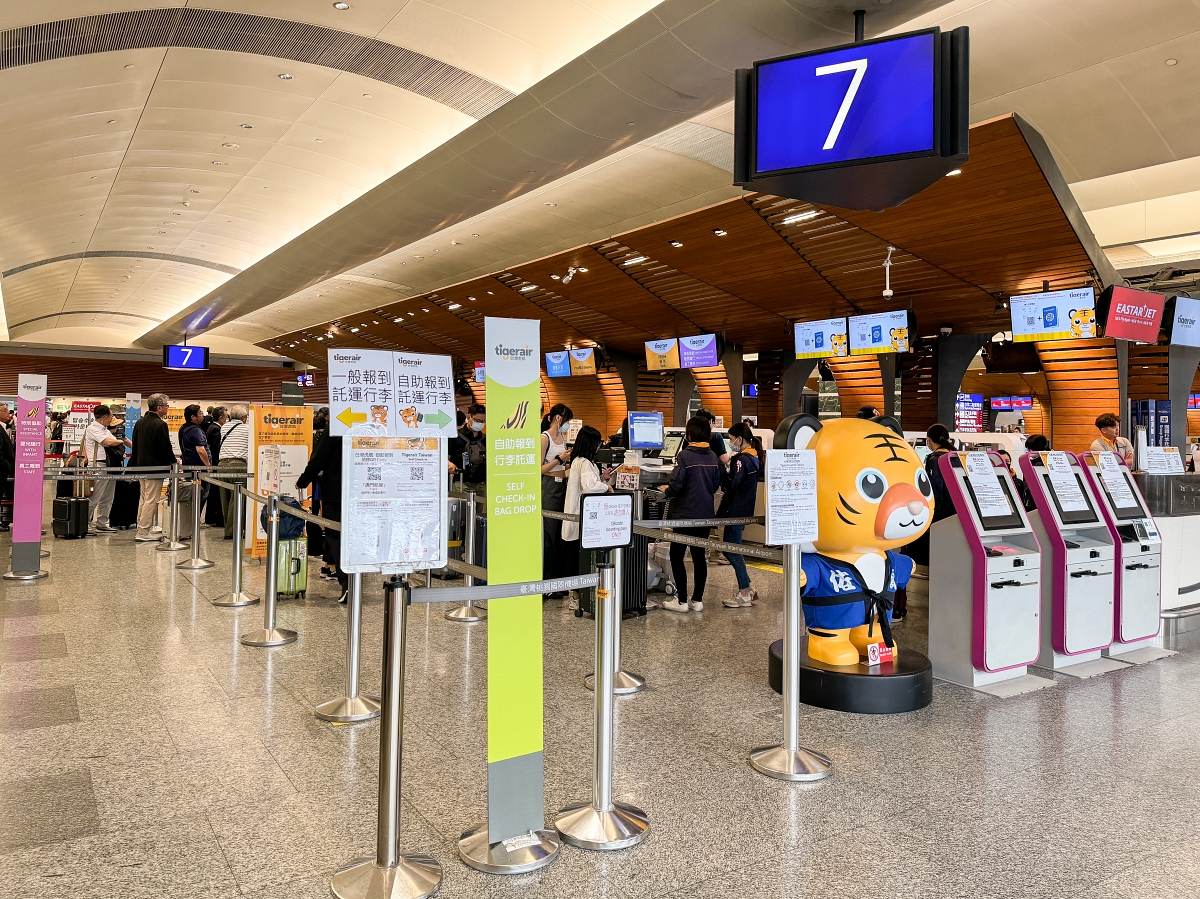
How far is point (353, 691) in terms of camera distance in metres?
4.23

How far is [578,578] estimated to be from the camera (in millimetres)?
2939

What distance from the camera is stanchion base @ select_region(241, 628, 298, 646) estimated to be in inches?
213

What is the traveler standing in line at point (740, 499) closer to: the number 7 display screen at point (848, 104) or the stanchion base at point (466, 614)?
the stanchion base at point (466, 614)

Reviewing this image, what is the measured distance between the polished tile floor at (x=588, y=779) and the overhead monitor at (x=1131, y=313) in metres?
5.94

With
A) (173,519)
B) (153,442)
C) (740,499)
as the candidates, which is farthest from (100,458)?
(740,499)

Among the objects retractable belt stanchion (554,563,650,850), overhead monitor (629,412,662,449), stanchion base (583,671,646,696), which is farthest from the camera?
overhead monitor (629,412,662,449)

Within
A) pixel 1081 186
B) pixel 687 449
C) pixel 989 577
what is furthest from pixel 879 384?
pixel 989 577

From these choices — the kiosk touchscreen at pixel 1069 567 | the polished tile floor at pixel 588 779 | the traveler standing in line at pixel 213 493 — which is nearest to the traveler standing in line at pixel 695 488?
the polished tile floor at pixel 588 779

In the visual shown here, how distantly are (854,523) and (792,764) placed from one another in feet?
4.46

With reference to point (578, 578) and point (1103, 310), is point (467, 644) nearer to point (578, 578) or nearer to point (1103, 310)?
point (578, 578)

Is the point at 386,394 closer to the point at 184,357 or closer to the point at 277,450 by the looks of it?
the point at 277,450

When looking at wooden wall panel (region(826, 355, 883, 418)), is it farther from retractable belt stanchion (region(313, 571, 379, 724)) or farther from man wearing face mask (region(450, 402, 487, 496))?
retractable belt stanchion (region(313, 571, 379, 724))

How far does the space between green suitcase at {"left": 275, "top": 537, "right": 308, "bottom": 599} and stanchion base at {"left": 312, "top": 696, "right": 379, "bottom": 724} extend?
116 inches

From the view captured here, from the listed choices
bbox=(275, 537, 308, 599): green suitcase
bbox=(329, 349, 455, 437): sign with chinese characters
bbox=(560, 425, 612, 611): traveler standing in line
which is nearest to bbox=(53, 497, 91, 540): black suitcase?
bbox=(275, 537, 308, 599): green suitcase
